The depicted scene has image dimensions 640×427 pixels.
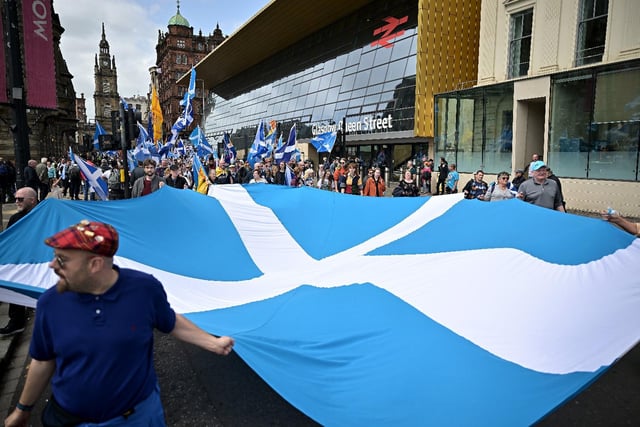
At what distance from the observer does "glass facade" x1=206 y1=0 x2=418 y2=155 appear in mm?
25664

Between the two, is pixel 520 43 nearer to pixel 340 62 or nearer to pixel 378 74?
pixel 378 74

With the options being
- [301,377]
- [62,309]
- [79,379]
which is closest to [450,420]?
[301,377]

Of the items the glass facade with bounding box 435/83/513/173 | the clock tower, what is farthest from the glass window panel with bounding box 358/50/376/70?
the clock tower

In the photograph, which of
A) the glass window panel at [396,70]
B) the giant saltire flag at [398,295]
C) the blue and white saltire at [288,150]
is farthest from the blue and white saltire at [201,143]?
the giant saltire flag at [398,295]

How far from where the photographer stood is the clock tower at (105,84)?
125812 mm

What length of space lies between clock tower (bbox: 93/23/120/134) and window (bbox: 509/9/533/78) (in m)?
123

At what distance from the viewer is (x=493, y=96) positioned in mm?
20297

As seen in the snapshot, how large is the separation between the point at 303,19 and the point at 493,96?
71.2 feet

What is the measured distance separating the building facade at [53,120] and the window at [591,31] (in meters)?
26.5

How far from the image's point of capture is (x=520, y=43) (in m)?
19.7

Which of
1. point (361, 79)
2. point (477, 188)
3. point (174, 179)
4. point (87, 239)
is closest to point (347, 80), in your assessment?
point (361, 79)

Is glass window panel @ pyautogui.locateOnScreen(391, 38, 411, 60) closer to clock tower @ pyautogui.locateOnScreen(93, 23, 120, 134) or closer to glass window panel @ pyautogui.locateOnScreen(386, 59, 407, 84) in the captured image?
glass window panel @ pyautogui.locateOnScreen(386, 59, 407, 84)

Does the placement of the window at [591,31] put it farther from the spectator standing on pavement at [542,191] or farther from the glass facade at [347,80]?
the spectator standing on pavement at [542,191]

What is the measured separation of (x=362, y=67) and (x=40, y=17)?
2128 centimetres
